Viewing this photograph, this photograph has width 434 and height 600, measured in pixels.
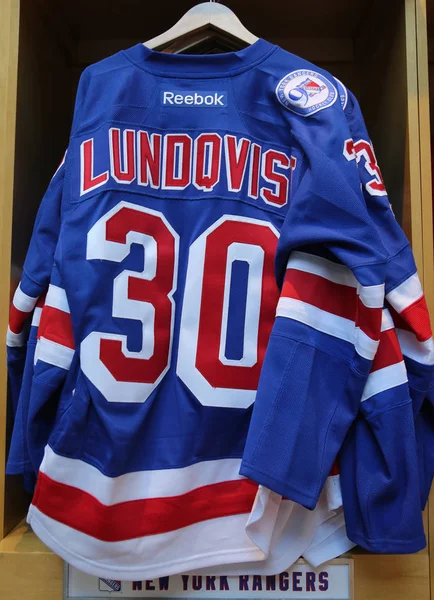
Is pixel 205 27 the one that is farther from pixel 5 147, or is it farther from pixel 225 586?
pixel 225 586

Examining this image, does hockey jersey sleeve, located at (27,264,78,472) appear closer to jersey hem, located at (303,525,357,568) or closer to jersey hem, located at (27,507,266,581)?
jersey hem, located at (27,507,266,581)

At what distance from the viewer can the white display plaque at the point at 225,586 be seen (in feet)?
2.29

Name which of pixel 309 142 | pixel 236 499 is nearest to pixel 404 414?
pixel 236 499

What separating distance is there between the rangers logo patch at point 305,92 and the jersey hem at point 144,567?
58 cm

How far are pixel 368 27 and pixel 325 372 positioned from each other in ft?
2.31

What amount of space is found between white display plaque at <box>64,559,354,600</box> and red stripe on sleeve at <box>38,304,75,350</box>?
1.02 feet

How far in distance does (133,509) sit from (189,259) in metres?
0.33

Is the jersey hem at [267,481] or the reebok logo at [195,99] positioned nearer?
the jersey hem at [267,481]

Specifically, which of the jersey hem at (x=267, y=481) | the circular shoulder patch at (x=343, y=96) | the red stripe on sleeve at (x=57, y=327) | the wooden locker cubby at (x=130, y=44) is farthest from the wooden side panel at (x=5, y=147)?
the circular shoulder patch at (x=343, y=96)

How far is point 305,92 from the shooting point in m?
0.72

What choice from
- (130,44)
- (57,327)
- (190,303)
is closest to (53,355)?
(57,327)

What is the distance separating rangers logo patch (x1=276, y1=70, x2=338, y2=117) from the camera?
709 mm

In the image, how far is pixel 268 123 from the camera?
0.75 meters

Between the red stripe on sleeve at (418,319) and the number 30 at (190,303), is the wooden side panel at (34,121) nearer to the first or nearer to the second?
the number 30 at (190,303)
